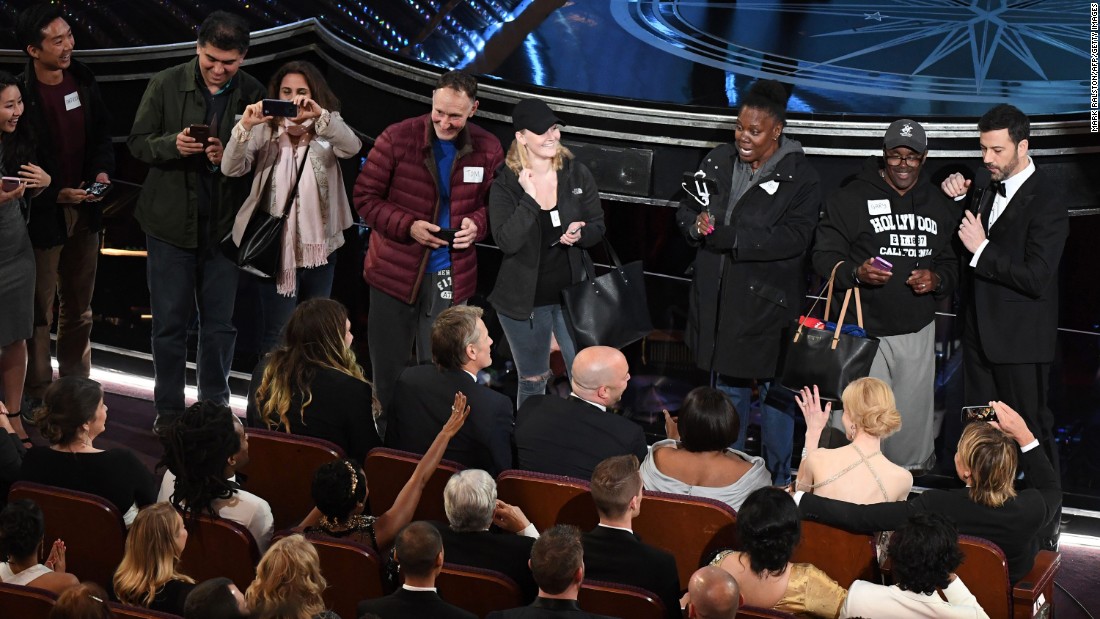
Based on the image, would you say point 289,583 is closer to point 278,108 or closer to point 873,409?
point 873,409

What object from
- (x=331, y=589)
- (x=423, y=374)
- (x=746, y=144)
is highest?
(x=746, y=144)

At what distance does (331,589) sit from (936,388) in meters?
2.88

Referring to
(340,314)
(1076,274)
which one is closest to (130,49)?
(340,314)

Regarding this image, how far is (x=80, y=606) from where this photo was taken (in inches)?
111

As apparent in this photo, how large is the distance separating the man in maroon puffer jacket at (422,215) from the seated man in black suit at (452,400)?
34.5 inches

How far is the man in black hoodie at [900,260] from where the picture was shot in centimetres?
479

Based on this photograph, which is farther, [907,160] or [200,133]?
[200,133]

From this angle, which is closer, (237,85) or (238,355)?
(237,85)

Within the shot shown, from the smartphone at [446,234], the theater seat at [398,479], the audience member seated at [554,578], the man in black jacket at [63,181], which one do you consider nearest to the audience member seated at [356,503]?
the theater seat at [398,479]

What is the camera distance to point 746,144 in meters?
4.86

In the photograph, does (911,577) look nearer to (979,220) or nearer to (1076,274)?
(979,220)

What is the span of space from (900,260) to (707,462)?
4.53ft

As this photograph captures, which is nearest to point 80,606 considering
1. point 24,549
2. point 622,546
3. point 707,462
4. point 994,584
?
point 24,549

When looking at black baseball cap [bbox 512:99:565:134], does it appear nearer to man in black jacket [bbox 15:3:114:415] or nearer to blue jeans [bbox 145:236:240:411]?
blue jeans [bbox 145:236:240:411]
